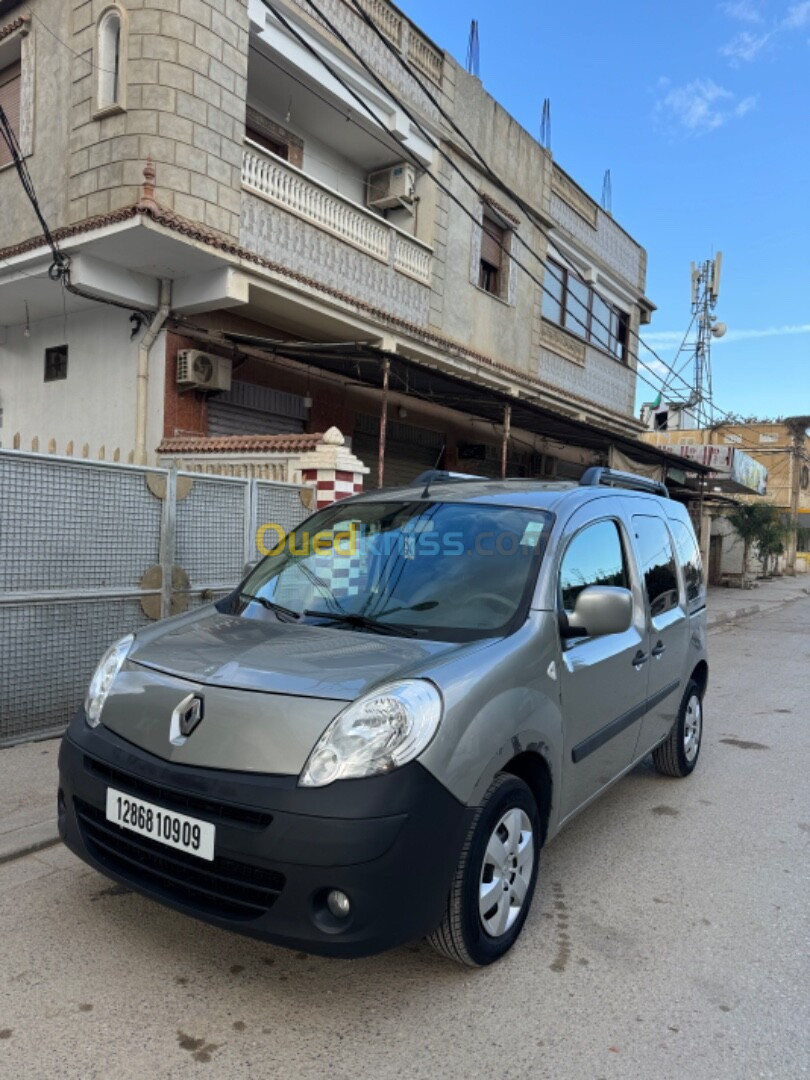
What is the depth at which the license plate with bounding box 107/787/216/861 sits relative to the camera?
242cm

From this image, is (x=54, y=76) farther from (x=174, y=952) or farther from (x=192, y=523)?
(x=174, y=952)

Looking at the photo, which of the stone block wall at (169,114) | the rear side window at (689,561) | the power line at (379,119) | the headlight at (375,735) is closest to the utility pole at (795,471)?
the power line at (379,119)

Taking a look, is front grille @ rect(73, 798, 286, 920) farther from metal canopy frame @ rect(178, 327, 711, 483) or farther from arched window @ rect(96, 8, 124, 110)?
arched window @ rect(96, 8, 124, 110)

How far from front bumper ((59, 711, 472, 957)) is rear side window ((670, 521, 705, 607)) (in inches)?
123

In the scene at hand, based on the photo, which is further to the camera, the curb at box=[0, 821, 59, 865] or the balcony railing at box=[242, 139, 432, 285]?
the balcony railing at box=[242, 139, 432, 285]

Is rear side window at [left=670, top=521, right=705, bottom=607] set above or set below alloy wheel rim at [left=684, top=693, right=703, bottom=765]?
above

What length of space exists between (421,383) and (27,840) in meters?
8.64

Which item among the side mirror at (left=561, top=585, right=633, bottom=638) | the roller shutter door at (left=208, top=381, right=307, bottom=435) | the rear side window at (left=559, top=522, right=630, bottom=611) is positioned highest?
the roller shutter door at (left=208, top=381, right=307, bottom=435)

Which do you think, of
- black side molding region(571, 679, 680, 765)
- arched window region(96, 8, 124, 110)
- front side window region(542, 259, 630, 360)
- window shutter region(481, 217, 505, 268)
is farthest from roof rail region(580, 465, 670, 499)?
front side window region(542, 259, 630, 360)

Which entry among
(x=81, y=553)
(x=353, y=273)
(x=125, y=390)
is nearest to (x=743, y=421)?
(x=353, y=273)

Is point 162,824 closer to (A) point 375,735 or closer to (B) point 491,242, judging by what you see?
(A) point 375,735

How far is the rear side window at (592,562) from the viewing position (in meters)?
3.44

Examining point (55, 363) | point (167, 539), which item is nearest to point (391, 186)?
point (55, 363)

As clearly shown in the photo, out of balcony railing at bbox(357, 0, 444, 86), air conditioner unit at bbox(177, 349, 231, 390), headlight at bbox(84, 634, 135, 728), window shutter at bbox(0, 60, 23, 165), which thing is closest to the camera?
headlight at bbox(84, 634, 135, 728)
